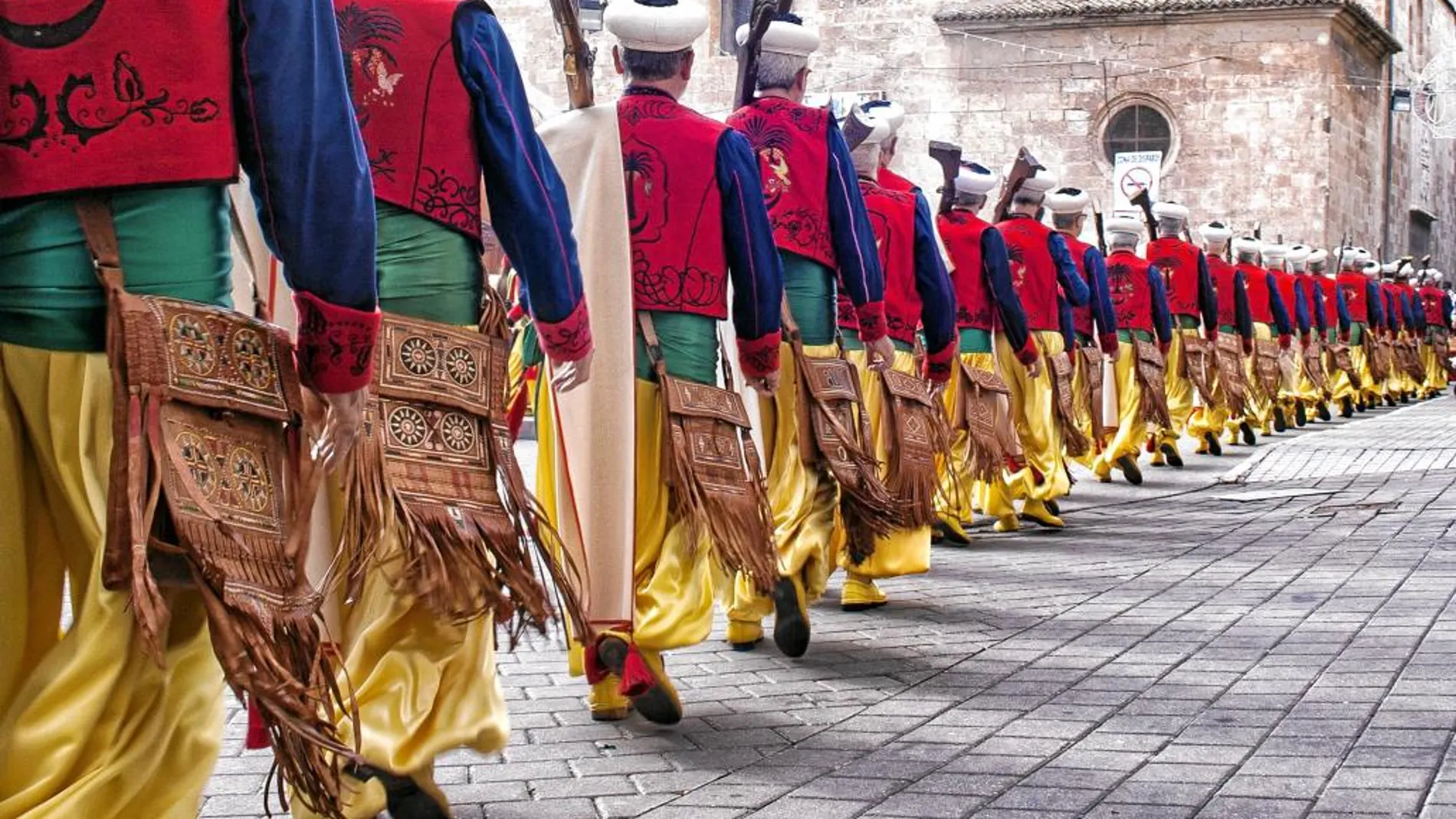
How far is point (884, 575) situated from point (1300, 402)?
1579 centimetres

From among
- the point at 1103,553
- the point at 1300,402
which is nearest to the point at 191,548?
the point at 1103,553

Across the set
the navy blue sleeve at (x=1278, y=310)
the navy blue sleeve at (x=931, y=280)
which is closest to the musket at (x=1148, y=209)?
the navy blue sleeve at (x=1278, y=310)

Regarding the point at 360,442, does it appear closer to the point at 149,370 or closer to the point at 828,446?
the point at 149,370

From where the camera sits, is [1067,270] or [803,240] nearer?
[803,240]

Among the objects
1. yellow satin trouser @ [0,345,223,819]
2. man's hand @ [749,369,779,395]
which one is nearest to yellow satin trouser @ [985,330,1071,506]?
man's hand @ [749,369,779,395]

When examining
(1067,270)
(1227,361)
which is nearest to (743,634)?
(1067,270)

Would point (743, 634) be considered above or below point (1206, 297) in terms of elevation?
below

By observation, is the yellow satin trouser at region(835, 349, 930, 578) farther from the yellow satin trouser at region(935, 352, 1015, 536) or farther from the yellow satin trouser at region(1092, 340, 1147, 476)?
the yellow satin trouser at region(1092, 340, 1147, 476)

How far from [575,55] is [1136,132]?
3087 cm

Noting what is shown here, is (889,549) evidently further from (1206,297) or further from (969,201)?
(1206,297)

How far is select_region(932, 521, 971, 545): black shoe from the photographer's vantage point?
10.2 meters

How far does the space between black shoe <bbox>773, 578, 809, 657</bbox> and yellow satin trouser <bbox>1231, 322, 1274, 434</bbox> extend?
12.7 meters

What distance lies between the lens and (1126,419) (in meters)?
14.4

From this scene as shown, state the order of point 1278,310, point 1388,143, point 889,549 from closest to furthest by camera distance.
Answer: point 889,549
point 1278,310
point 1388,143
